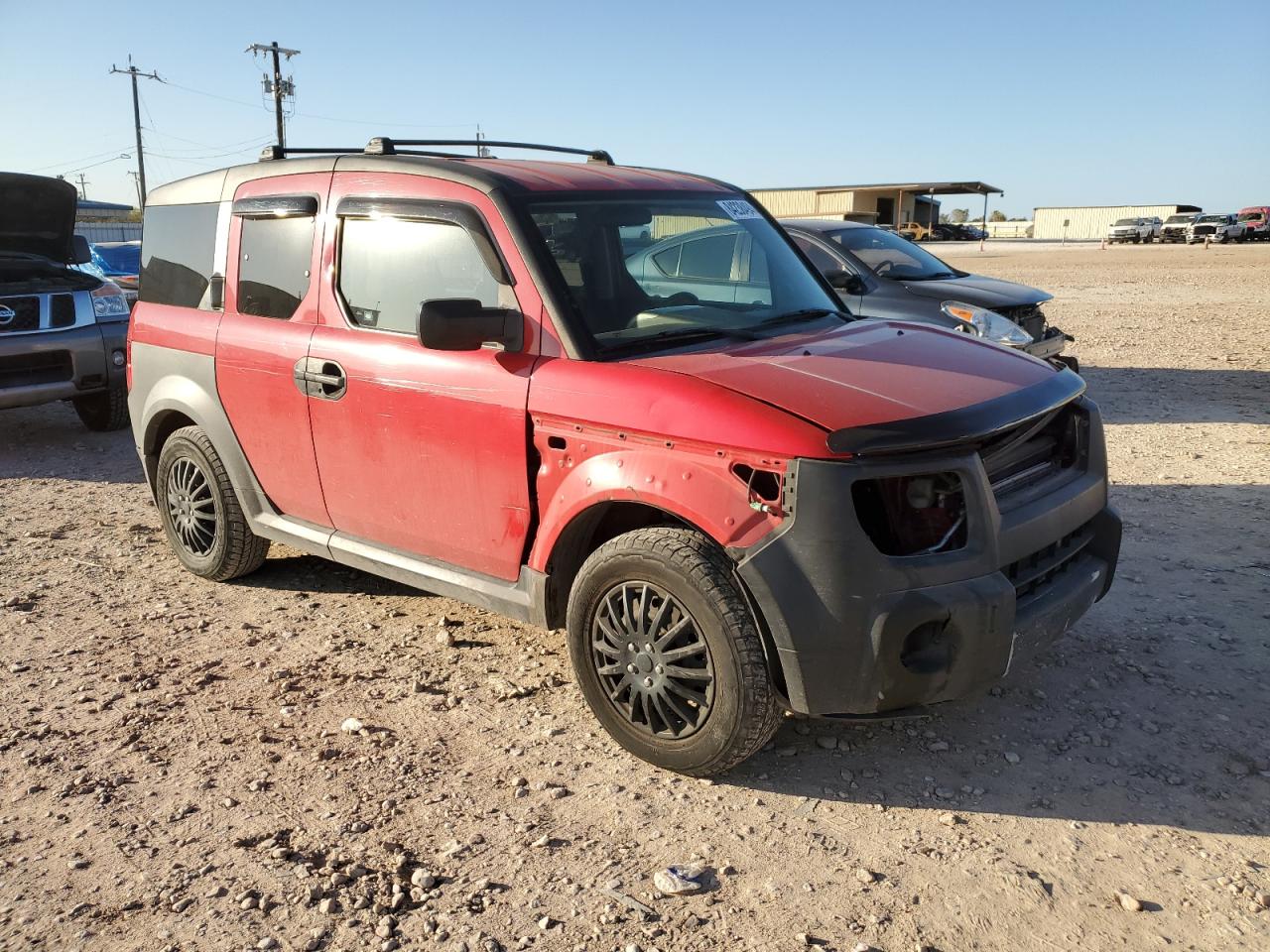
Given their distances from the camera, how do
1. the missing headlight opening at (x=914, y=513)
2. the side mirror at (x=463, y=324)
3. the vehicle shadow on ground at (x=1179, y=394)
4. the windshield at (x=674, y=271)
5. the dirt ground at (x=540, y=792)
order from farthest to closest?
the vehicle shadow on ground at (x=1179, y=394) → the windshield at (x=674, y=271) → the side mirror at (x=463, y=324) → the missing headlight opening at (x=914, y=513) → the dirt ground at (x=540, y=792)

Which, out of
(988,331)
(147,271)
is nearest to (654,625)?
(147,271)

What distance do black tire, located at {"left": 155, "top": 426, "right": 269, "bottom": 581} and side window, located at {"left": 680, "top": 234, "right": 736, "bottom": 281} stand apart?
8.14 feet

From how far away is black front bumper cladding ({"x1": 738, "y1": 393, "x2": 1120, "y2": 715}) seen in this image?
2.98 metres

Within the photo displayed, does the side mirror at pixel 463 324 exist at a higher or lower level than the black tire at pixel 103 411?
higher

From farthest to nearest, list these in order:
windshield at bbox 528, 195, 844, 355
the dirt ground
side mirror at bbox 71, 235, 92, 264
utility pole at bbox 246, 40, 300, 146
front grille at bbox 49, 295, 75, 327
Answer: utility pole at bbox 246, 40, 300, 146
side mirror at bbox 71, 235, 92, 264
front grille at bbox 49, 295, 75, 327
windshield at bbox 528, 195, 844, 355
the dirt ground

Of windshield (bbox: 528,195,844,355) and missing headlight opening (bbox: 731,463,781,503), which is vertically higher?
windshield (bbox: 528,195,844,355)

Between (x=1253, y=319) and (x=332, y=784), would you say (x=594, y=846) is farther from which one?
(x=1253, y=319)

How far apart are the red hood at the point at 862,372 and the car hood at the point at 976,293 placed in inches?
194

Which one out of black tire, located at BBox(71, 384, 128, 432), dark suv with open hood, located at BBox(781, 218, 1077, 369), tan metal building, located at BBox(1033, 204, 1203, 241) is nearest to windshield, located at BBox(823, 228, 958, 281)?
dark suv with open hood, located at BBox(781, 218, 1077, 369)

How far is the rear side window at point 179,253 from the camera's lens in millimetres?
5043

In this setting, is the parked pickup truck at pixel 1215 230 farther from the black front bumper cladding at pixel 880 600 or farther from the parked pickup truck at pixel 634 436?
the black front bumper cladding at pixel 880 600

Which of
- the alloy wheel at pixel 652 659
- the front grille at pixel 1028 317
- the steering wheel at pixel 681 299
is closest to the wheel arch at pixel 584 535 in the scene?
the alloy wheel at pixel 652 659

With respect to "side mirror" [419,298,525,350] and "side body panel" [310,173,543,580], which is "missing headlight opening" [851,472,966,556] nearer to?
"side body panel" [310,173,543,580]

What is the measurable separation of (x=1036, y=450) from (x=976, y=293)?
5.73 metres
